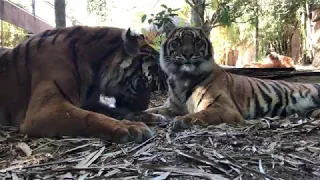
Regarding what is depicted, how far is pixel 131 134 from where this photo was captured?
1.87 metres

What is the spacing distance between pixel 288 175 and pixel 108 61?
1361 millimetres

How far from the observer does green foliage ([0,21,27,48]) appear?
12.7 ft

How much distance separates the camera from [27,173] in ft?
4.79

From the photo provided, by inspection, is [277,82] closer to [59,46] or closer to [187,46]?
[187,46]

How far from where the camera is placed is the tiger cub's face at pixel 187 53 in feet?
9.68

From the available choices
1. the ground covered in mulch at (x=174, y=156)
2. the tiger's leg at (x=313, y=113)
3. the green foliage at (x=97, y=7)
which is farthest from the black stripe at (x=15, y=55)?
the green foliage at (x=97, y=7)

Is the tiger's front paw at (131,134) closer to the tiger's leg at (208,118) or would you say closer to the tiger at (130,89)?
the tiger's leg at (208,118)

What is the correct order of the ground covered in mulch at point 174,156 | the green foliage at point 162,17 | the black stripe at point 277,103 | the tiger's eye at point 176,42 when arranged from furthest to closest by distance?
the green foliage at point 162,17
the black stripe at point 277,103
the tiger's eye at point 176,42
the ground covered in mulch at point 174,156

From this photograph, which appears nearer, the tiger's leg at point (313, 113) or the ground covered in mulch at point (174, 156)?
the ground covered in mulch at point (174, 156)

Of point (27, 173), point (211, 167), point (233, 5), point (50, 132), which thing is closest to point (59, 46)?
point (50, 132)

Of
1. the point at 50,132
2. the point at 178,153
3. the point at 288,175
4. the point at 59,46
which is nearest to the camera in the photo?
the point at 288,175

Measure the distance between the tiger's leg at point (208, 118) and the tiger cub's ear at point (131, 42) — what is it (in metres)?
0.46

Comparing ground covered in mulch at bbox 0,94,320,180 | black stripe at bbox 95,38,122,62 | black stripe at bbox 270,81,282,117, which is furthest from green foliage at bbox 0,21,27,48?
black stripe at bbox 270,81,282,117

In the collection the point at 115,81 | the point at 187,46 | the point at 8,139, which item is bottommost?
the point at 8,139
